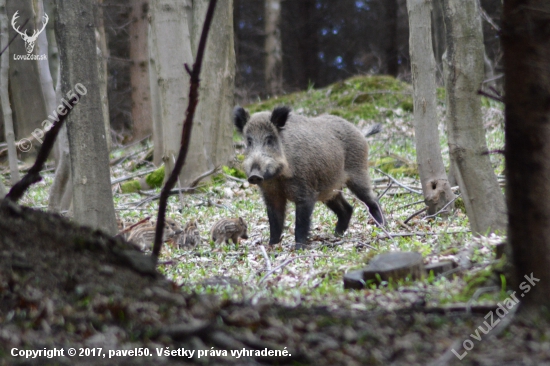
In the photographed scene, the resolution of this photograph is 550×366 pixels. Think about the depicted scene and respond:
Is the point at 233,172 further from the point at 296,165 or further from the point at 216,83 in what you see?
the point at 296,165

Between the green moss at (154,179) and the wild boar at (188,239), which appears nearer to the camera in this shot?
the wild boar at (188,239)

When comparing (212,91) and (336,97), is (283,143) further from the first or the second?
(336,97)

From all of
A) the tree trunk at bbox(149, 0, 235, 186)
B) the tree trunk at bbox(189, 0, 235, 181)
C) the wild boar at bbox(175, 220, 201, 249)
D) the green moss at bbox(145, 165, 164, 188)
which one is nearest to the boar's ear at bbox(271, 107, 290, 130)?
the wild boar at bbox(175, 220, 201, 249)

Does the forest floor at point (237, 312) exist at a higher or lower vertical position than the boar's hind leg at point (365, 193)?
higher

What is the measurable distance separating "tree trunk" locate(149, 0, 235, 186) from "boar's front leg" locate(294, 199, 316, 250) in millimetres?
3512

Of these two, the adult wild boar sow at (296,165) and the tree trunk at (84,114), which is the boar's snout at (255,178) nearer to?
the adult wild boar sow at (296,165)

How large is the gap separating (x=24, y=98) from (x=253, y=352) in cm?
1344

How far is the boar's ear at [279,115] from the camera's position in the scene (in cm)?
684

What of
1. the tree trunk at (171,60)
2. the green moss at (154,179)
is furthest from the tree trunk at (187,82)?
the green moss at (154,179)

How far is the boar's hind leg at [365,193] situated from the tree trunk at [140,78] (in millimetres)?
10345

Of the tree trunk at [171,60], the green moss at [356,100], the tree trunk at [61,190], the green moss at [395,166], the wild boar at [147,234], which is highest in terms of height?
the tree trunk at [171,60]

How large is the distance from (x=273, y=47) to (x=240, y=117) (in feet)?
46.7

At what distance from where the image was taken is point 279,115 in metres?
6.83

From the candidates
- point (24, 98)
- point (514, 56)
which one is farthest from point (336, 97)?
point (514, 56)
